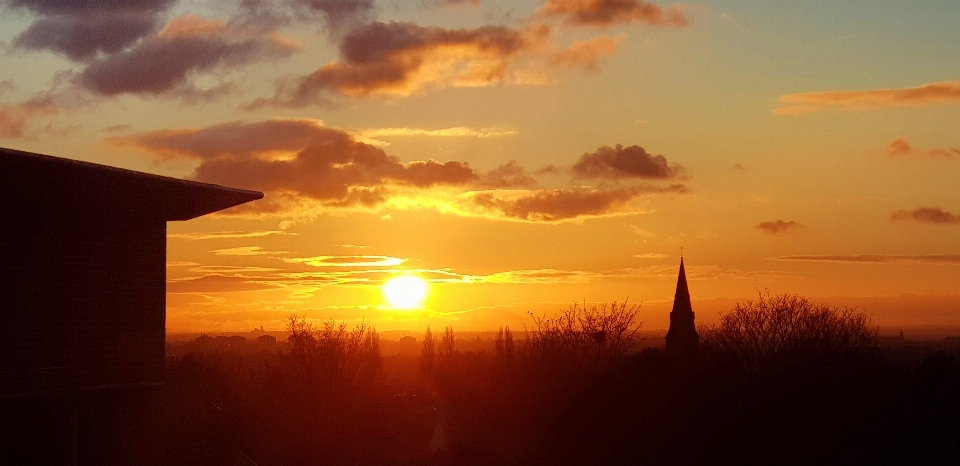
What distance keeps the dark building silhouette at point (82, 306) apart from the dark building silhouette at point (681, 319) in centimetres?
6413

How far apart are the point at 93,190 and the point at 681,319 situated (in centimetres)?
7196

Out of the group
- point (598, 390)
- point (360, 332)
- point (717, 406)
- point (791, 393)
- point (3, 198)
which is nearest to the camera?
point (3, 198)

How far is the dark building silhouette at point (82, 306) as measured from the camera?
20.3 m

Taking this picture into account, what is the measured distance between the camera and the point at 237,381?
6775 cm

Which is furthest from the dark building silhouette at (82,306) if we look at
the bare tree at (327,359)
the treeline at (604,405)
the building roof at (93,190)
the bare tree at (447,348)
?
the bare tree at (447,348)

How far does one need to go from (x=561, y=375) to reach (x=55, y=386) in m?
36.1

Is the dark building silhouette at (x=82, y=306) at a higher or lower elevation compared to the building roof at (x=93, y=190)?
lower

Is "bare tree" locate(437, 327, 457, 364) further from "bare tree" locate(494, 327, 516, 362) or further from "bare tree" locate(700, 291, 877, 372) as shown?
"bare tree" locate(700, 291, 877, 372)

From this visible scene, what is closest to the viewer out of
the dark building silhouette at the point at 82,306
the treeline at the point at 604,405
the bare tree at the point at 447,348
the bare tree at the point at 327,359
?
the dark building silhouette at the point at 82,306

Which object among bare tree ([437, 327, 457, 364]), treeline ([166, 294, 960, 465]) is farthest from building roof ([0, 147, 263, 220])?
bare tree ([437, 327, 457, 364])

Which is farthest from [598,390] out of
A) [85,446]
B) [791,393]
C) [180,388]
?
[85,446]

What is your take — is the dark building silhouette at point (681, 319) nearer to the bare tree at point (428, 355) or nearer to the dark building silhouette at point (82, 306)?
the bare tree at point (428, 355)

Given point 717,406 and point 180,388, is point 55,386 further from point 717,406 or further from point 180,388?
point 180,388

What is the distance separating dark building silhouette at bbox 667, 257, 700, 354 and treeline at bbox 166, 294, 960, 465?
46.2 ft
